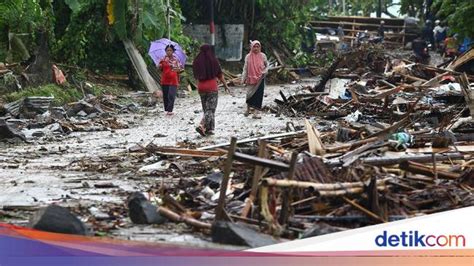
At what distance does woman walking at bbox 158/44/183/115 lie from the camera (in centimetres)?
1499

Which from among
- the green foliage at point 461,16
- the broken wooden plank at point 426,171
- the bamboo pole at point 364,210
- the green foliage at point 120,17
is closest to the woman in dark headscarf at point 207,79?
the broken wooden plank at point 426,171

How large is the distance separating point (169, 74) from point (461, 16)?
6.95 metres

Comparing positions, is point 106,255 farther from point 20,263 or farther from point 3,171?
point 3,171

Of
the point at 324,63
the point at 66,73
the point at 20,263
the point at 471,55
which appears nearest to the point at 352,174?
the point at 20,263

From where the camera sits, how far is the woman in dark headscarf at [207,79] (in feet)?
38.8

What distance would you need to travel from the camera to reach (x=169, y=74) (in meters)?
15.1

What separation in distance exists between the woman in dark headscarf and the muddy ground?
0.84ft

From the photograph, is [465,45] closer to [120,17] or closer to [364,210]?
[120,17]

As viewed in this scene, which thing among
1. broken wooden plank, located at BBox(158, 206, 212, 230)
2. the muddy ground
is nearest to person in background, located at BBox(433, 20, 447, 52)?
the muddy ground

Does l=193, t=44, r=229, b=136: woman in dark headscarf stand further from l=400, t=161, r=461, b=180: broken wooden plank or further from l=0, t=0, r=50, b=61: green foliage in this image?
l=400, t=161, r=461, b=180: broken wooden plank

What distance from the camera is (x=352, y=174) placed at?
582cm

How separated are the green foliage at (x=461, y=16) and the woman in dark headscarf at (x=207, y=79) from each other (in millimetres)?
7204

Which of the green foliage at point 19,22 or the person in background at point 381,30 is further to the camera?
the person in background at point 381,30

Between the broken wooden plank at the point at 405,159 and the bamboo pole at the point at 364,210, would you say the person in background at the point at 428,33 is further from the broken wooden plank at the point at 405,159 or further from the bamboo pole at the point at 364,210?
the bamboo pole at the point at 364,210
